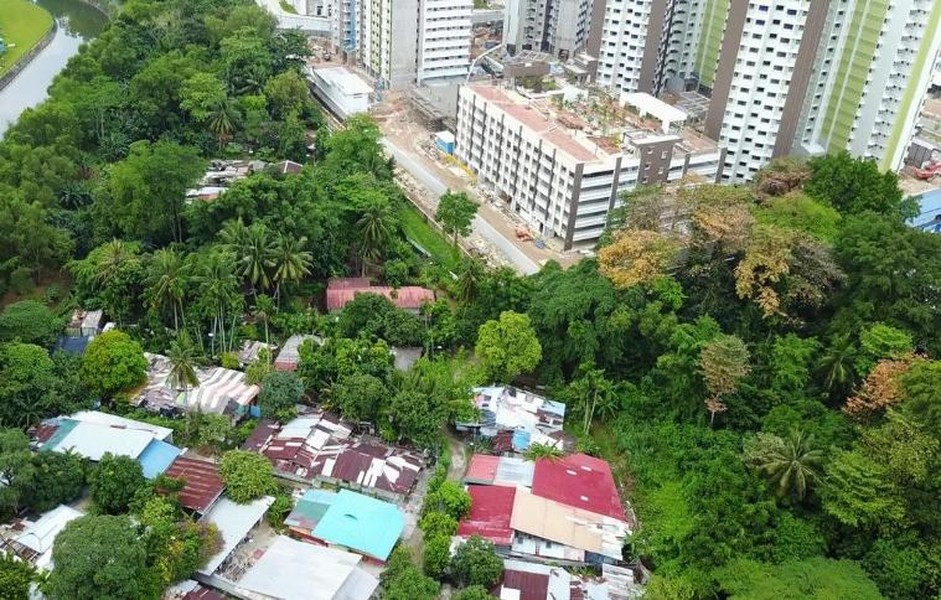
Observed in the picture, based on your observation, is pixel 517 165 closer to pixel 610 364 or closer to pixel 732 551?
pixel 610 364

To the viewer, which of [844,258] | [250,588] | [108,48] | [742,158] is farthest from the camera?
[108,48]

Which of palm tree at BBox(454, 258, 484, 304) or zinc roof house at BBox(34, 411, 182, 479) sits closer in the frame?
zinc roof house at BBox(34, 411, 182, 479)

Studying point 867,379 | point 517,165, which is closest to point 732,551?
point 867,379

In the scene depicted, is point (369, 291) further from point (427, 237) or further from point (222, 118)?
point (222, 118)

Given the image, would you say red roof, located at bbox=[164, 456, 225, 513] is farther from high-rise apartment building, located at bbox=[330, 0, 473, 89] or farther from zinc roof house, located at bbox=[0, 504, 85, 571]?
high-rise apartment building, located at bbox=[330, 0, 473, 89]

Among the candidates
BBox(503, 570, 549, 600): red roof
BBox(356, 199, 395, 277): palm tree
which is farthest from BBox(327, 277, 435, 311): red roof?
BBox(503, 570, 549, 600): red roof

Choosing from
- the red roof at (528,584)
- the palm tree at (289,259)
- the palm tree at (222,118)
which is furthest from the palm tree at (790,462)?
the palm tree at (222,118)

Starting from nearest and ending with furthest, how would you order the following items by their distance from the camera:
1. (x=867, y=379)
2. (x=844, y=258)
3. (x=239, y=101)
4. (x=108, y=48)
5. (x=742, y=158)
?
1. (x=867, y=379)
2. (x=844, y=258)
3. (x=742, y=158)
4. (x=239, y=101)
5. (x=108, y=48)
